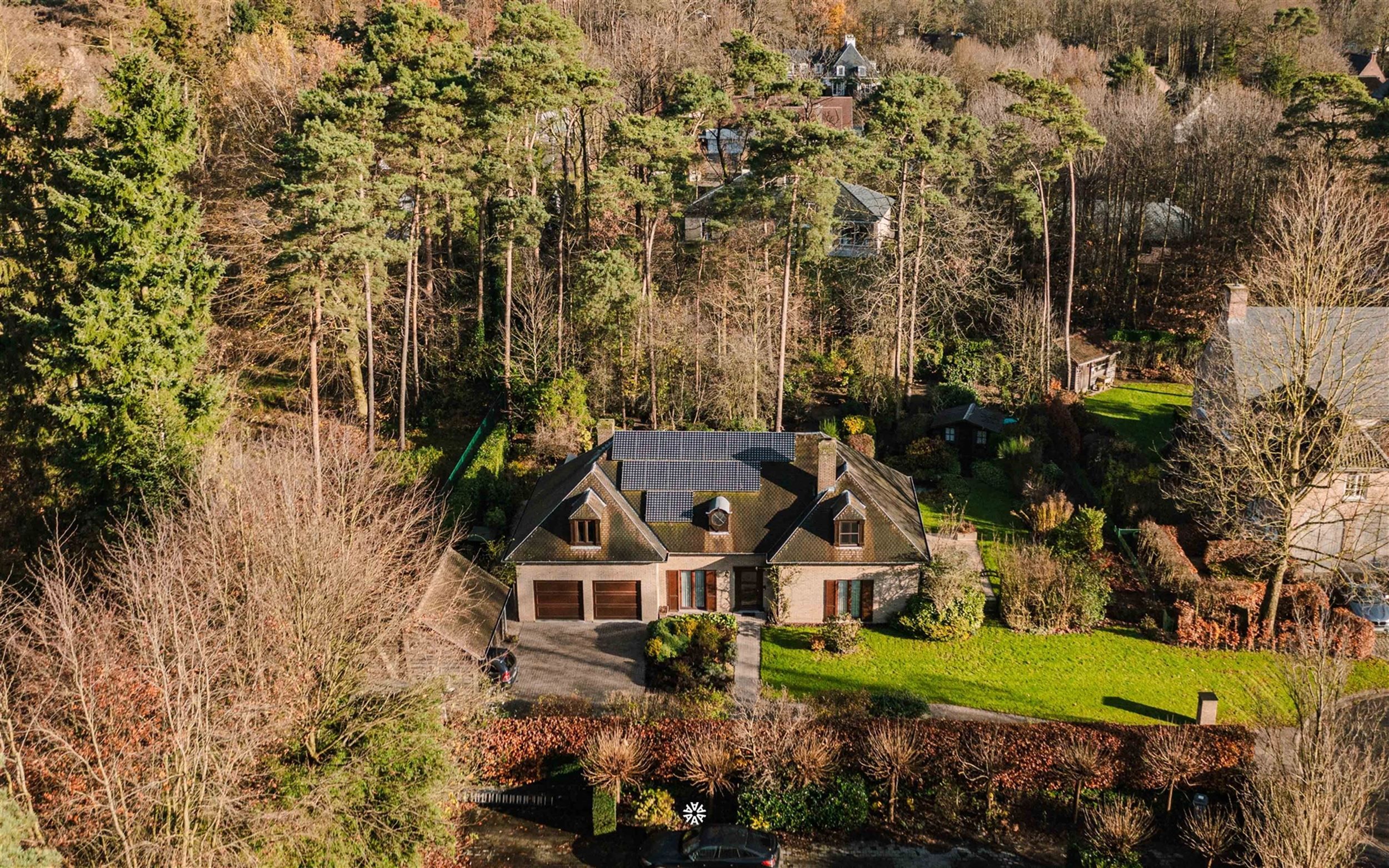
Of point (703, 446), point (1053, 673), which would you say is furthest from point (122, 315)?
point (1053, 673)

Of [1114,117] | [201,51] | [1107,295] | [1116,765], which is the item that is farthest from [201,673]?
[1114,117]

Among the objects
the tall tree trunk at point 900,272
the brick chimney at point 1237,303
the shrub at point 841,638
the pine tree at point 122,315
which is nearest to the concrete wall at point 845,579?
the shrub at point 841,638

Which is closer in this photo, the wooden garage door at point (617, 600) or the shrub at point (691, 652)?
the shrub at point (691, 652)

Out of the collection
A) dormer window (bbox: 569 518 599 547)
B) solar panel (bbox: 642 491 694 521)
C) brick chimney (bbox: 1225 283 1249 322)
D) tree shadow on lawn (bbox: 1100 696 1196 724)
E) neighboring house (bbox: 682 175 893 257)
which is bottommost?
tree shadow on lawn (bbox: 1100 696 1196 724)

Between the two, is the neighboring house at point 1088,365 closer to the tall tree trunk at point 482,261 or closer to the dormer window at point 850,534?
the dormer window at point 850,534

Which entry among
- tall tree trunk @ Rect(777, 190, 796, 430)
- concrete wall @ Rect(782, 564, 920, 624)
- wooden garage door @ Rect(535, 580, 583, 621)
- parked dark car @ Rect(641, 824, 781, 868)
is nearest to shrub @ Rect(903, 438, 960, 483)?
tall tree trunk @ Rect(777, 190, 796, 430)

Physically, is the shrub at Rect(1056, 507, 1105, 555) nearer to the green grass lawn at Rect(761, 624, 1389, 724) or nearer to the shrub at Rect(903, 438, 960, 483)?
the green grass lawn at Rect(761, 624, 1389, 724)
